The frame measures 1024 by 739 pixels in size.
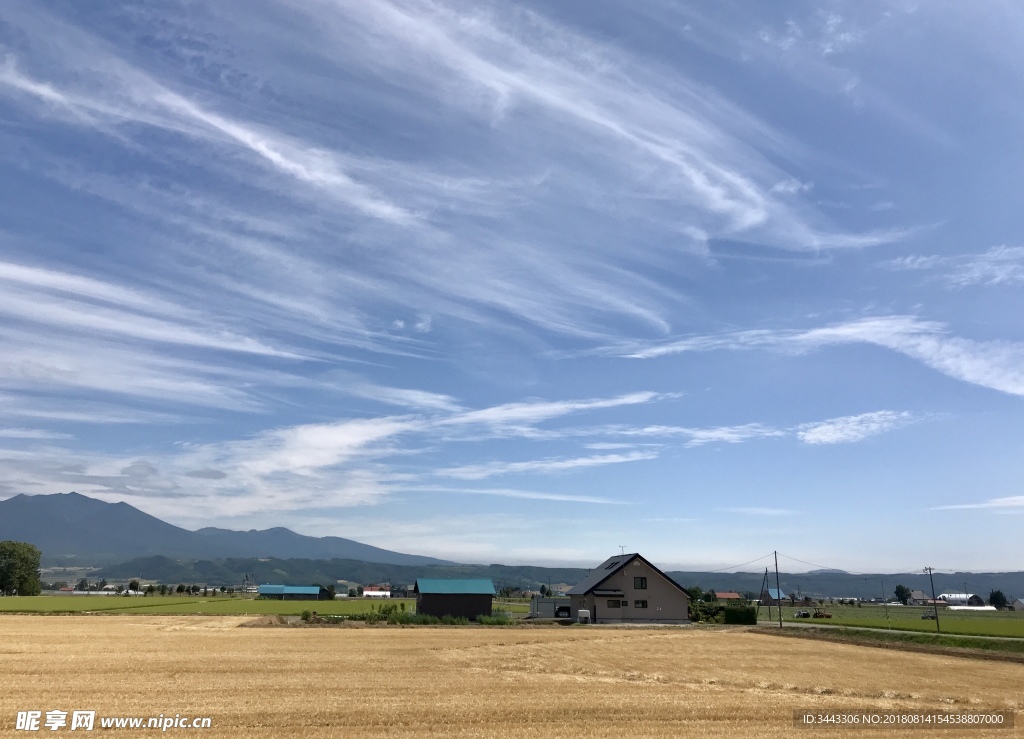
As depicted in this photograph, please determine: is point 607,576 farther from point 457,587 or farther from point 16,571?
point 16,571

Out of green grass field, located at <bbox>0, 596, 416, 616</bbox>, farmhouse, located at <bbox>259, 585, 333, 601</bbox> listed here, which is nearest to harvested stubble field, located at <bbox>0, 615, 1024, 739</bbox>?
green grass field, located at <bbox>0, 596, 416, 616</bbox>

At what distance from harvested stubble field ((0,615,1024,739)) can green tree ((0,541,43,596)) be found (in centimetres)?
10947

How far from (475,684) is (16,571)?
142 metres

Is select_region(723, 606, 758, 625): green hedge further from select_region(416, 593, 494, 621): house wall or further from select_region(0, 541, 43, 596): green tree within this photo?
select_region(0, 541, 43, 596): green tree

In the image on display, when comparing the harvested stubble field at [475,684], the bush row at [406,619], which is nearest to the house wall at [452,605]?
the bush row at [406,619]

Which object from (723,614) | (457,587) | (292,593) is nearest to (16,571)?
(292,593)

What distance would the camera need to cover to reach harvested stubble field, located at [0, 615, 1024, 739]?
1789 cm

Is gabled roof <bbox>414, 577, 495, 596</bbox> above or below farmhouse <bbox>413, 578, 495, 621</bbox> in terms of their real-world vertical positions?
above

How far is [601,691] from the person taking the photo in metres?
23.1

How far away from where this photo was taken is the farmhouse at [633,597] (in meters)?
72.4

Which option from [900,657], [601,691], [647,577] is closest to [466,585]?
[647,577]

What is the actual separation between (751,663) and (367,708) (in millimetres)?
21133

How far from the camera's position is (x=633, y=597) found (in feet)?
243

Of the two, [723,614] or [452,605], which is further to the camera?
[723,614]
